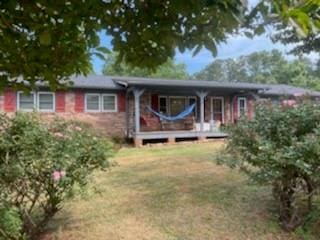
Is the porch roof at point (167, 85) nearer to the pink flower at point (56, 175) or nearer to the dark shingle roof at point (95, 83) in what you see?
the dark shingle roof at point (95, 83)

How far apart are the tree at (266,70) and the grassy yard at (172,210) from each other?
29.4m

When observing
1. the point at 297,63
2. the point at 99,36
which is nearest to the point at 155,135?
the point at 99,36

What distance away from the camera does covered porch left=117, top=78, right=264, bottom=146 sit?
17.7 m

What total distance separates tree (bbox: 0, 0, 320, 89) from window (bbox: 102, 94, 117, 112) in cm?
1500

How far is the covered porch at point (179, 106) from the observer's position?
17703 millimetres

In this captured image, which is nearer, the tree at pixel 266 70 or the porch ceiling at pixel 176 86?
the porch ceiling at pixel 176 86

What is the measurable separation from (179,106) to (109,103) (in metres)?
3.94

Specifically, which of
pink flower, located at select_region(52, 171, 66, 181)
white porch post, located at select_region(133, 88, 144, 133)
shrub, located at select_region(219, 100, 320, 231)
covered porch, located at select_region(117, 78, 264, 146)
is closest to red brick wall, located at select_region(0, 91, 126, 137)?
covered porch, located at select_region(117, 78, 264, 146)

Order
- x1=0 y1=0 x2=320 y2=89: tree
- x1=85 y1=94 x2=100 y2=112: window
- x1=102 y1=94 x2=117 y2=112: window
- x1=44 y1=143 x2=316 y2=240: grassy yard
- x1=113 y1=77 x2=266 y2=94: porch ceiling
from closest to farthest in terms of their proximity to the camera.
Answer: x1=0 y1=0 x2=320 y2=89: tree
x1=44 y1=143 x2=316 y2=240: grassy yard
x1=113 y1=77 x2=266 y2=94: porch ceiling
x1=85 y1=94 x2=100 y2=112: window
x1=102 y1=94 x2=117 y2=112: window

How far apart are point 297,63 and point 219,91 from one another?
91.3 feet

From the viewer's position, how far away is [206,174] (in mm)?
9242

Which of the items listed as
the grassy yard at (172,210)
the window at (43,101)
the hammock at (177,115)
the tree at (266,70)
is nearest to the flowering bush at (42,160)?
the grassy yard at (172,210)

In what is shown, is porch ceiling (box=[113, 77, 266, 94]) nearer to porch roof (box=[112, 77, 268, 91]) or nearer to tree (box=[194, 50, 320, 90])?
porch roof (box=[112, 77, 268, 91])

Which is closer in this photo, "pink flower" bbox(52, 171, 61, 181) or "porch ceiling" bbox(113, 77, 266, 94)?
"pink flower" bbox(52, 171, 61, 181)
